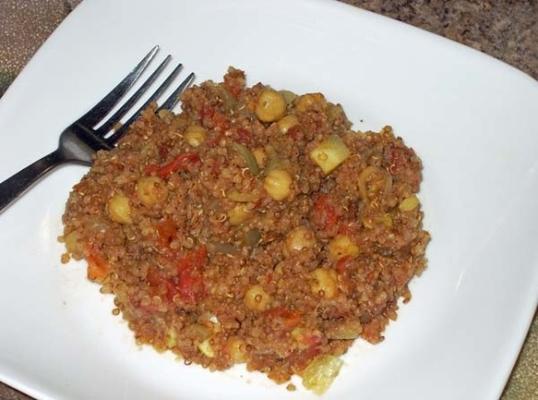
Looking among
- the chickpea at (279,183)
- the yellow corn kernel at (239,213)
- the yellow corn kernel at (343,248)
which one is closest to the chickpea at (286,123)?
the chickpea at (279,183)

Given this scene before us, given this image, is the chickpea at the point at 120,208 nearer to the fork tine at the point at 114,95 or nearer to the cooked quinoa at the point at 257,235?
the cooked quinoa at the point at 257,235

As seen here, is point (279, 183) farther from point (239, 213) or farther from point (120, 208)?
point (120, 208)

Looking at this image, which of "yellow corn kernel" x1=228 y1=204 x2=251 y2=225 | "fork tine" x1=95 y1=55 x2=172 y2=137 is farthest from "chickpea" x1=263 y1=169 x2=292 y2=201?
"fork tine" x1=95 y1=55 x2=172 y2=137

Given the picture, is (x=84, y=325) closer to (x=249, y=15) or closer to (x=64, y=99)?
(x=64, y=99)

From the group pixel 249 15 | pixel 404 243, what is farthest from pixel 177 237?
pixel 249 15

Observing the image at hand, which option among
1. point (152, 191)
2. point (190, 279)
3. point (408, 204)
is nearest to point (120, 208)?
point (152, 191)

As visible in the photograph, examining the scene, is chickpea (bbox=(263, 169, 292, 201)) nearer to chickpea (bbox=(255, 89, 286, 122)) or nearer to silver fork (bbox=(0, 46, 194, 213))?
chickpea (bbox=(255, 89, 286, 122))

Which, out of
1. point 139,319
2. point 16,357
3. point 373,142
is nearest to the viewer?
point 16,357
